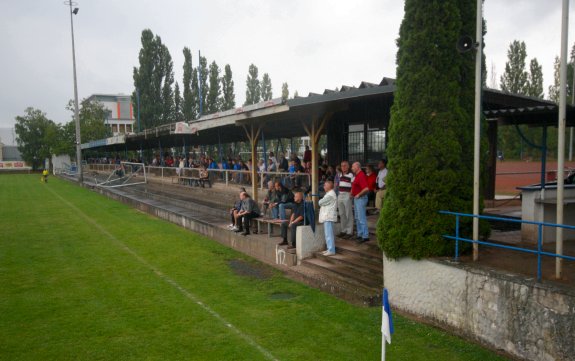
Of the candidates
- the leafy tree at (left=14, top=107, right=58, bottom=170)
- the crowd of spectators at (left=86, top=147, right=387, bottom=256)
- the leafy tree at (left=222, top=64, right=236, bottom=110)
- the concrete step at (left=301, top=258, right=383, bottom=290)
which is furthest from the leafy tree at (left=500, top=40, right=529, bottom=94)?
the leafy tree at (left=14, top=107, right=58, bottom=170)

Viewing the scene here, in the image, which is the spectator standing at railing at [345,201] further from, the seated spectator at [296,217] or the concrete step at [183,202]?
the concrete step at [183,202]

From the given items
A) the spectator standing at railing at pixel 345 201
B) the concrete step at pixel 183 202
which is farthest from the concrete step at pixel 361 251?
the concrete step at pixel 183 202

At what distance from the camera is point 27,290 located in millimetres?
7949

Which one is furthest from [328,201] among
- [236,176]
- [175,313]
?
[236,176]

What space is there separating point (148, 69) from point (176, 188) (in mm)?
27732

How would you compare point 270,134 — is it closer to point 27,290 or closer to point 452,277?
point 27,290

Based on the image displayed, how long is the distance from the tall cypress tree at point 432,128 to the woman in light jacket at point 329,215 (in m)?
1.90

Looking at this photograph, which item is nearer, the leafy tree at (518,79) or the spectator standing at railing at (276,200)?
the spectator standing at railing at (276,200)

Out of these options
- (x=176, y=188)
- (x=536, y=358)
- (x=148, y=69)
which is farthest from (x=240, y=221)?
(x=148, y=69)

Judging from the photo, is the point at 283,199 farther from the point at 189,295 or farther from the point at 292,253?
the point at 189,295

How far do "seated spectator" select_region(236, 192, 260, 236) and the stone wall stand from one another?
17.0 ft

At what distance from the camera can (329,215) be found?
8656mm

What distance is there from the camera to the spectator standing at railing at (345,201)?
9.08m

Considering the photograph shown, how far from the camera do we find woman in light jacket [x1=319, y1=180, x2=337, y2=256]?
28.4 ft
